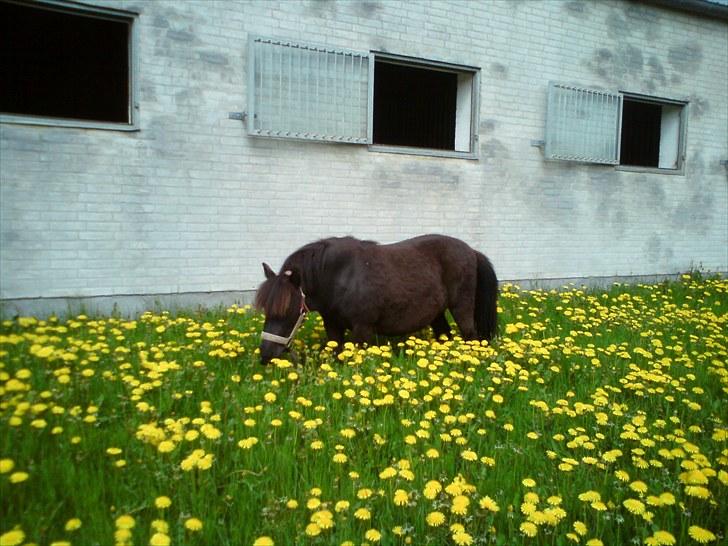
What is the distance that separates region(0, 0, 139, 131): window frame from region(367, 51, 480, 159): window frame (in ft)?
8.89

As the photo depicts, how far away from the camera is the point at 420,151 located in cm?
729

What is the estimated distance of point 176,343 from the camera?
4.32 m

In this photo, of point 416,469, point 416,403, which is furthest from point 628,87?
point 416,469

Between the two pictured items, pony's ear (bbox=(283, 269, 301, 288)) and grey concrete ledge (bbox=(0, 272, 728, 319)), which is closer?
pony's ear (bbox=(283, 269, 301, 288))

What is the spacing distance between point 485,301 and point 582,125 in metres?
4.77

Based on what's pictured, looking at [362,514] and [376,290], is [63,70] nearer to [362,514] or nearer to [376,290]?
[376,290]

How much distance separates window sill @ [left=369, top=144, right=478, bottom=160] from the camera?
23.0 ft

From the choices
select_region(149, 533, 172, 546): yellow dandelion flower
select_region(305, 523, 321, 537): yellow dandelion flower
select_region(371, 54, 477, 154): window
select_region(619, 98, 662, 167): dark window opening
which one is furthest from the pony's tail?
select_region(619, 98, 662, 167): dark window opening

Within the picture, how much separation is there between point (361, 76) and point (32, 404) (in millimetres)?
5684

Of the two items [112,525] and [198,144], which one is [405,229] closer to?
[198,144]

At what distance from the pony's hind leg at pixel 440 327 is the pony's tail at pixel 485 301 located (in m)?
0.31

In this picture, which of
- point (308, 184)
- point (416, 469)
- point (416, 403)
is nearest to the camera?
point (416, 469)

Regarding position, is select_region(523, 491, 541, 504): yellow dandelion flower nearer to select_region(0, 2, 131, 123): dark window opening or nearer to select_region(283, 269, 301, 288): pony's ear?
select_region(283, 269, 301, 288): pony's ear

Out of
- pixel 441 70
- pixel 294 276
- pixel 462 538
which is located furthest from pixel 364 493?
pixel 441 70
